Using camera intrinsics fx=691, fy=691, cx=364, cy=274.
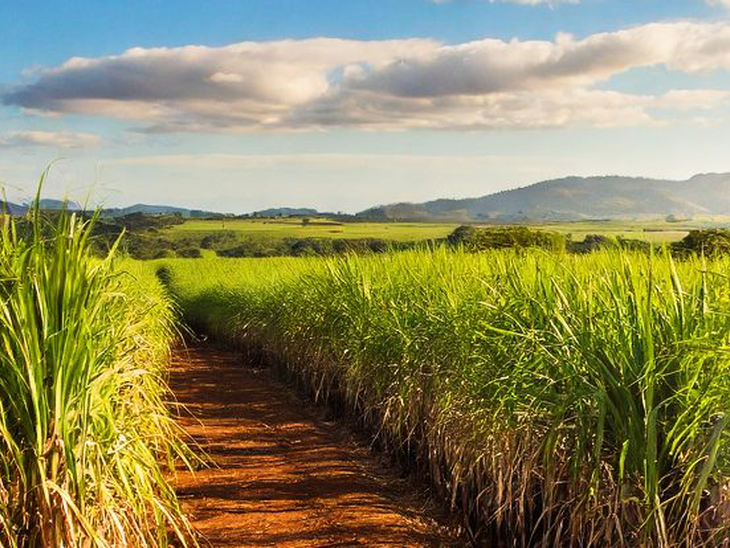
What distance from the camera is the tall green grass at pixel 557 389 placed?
3.53 meters

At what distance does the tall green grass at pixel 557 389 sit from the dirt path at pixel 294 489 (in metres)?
0.37

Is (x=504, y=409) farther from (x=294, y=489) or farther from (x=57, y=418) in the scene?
(x=57, y=418)

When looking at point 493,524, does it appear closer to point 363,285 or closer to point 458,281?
point 458,281

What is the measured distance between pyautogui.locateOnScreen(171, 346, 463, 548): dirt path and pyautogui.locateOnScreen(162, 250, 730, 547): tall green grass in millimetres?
369

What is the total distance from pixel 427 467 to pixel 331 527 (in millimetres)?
1250

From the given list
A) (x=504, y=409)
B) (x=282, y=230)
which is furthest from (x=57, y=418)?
(x=282, y=230)

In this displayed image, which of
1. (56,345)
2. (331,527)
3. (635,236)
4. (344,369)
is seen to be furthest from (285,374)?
(56,345)

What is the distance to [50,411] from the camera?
336cm

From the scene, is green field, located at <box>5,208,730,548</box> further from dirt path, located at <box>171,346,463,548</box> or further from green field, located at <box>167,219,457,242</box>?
green field, located at <box>167,219,457,242</box>

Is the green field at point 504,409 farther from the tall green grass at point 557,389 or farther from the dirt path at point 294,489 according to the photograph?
the dirt path at point 294,489

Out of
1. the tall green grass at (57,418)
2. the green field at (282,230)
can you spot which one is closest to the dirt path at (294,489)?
the tall green grass at (57,418)

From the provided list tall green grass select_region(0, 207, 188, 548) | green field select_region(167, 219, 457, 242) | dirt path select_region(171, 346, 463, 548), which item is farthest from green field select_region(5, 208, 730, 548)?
green field select_region(167, 219, 457, 242)

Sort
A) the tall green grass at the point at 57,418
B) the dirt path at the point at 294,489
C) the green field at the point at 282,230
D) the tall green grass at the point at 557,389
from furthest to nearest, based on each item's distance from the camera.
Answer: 1. the green field at the point at 282,230
2. the dirt path at the point at 294,489
3. the tall green grass at the point at 557,389
4. the tall green grass at the point at 57,418

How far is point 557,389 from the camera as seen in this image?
448 centimetres
